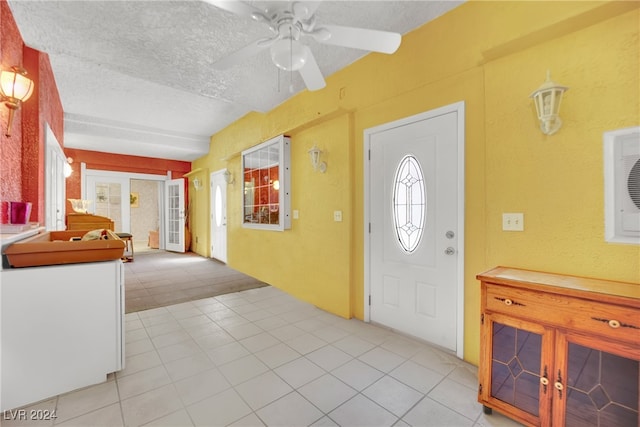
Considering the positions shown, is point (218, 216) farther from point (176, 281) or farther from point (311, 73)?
point (311, 73)

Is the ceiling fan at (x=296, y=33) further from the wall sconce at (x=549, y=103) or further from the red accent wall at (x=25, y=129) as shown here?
the red accent wall at (x=25, y=129)

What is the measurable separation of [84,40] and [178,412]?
9.87ft

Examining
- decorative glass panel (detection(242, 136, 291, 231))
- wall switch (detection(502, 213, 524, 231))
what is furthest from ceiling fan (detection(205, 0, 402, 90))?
decorative glass panel (detection(242, 136, 291, 231))

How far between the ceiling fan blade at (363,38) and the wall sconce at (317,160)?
161 cm

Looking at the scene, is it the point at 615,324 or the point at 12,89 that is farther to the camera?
the point at 12,89

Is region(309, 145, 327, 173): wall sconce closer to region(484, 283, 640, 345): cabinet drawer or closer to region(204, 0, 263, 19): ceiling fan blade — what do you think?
region(204, 0, 263, 19): ceiling fan blade

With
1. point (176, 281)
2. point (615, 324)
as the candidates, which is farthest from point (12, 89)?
point (615, 324)

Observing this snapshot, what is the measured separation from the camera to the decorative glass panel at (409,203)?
2404mm

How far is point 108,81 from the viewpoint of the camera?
3527 millimetres

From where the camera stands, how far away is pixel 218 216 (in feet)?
20.9

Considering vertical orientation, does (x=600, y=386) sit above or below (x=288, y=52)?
below

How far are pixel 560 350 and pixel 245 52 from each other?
2418 mm

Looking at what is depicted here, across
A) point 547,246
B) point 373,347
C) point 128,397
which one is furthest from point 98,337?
point 547,246

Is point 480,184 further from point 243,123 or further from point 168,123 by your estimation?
point 168,123
